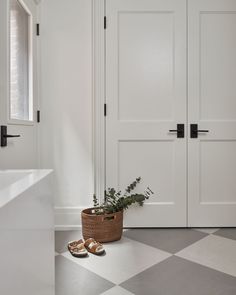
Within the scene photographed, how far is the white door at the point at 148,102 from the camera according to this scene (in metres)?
2.64

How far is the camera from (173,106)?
2676 mm

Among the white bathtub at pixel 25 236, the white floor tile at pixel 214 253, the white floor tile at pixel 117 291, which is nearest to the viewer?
the white bathtub at pixel 25 236

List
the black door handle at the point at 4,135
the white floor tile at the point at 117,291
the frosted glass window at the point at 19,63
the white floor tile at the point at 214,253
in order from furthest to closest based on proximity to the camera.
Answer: the frosted glass window at the point at 19,63 → the white floor tile at the point at 214,253 → the black door handle at the point at 4,135 → the white floor tile at the point at 117,291

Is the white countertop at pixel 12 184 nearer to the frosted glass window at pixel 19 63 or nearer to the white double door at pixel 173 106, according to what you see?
the frosted glass window at pixel 19 63

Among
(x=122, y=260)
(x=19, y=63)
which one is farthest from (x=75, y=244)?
(x=19, y=63)

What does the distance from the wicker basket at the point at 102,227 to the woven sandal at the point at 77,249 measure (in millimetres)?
124

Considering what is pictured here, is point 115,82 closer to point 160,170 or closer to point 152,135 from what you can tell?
point 152,135

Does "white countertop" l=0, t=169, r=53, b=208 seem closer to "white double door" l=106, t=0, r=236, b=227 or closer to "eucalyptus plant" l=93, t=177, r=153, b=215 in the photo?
"eucalyptus plant" l=93, t=177, r=153, b=215

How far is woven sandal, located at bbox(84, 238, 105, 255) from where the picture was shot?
6.86 ft

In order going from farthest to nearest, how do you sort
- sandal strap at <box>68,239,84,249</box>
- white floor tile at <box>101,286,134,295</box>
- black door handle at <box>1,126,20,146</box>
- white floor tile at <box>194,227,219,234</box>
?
white floor tile at <box>194,227,219,234</box> < sandal strap at <box>68,239,84,249</box> < black door handle at <box>1,126,20,146</box> < white floor tile at <box>101,286,134,295</box>

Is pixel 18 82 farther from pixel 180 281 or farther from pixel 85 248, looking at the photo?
pixel 180 281

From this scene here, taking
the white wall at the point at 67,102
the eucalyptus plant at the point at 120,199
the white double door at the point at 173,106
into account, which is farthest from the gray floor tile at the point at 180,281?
the white wall at the point at 67,102

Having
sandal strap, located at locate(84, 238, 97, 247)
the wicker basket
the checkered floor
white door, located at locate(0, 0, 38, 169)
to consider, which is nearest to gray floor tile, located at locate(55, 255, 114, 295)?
the checkered floor

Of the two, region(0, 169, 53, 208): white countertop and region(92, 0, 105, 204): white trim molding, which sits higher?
region(92, 0, 105, 204): white trim molding
